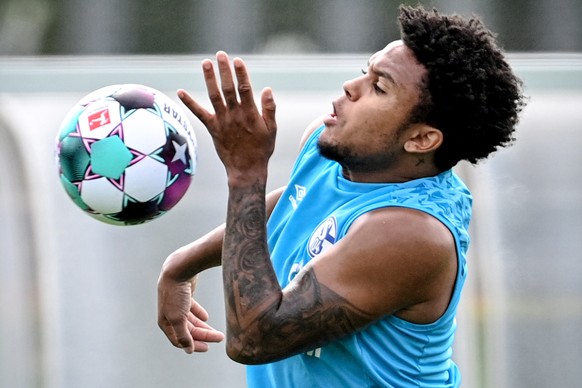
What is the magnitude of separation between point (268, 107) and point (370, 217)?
0.38m

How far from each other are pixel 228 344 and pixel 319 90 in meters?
2.23

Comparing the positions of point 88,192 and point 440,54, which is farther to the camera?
point 88,192

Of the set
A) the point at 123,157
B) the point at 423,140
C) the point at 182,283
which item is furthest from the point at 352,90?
the point at 182,283

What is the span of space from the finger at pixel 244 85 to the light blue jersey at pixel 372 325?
427mm

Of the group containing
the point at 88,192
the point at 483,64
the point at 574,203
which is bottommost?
the point at 574,203

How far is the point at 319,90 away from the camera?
475 cm

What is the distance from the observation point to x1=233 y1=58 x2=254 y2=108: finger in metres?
2.50

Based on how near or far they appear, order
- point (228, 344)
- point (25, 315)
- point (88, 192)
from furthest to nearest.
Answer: point (25, 315) < point (88, 192) < point (228, 344)

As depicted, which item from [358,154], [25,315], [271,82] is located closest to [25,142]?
[25,315]

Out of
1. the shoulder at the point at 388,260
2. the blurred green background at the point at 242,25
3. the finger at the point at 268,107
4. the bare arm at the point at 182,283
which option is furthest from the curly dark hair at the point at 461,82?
the blurred green background at the point at 242,25

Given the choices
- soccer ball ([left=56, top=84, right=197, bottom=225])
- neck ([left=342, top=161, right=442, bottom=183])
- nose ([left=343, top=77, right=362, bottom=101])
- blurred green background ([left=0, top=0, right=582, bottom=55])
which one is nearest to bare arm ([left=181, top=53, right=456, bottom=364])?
neck ([left=342, top=161, right=442, bottom=183])

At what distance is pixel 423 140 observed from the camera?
2838 millimetres

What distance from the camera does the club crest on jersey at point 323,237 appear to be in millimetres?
2783

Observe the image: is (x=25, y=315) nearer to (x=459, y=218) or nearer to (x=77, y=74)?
(x=77, y=74)
